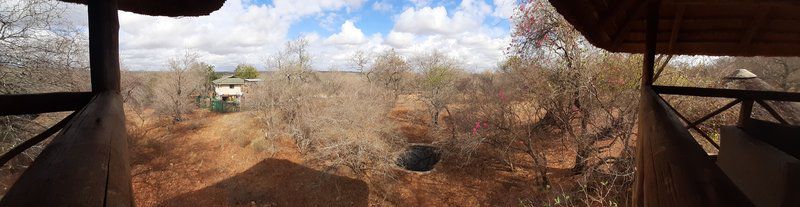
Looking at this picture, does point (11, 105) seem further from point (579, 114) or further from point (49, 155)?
point (579, 114)

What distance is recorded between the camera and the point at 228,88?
118 feet

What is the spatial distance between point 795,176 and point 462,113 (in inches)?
453

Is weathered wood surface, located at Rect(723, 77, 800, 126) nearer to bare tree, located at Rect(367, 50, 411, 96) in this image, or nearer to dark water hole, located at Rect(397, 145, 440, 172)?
dark water hole, located at Rect(397, 145, 440, 172)

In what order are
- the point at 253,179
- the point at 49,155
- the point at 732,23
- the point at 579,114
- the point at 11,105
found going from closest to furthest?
the point at 49,155
the point at 11,105
the point at 732,23
the point at 579,114
the point at 253,179

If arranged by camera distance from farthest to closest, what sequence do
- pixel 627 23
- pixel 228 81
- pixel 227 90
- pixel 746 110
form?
A: pixel 228 81 → pixel 227 90 → pixel 746 110 → pixel 627 23

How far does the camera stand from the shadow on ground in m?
11.1

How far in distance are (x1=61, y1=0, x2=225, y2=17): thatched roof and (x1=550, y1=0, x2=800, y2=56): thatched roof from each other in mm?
2564

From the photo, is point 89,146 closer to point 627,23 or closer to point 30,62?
point 627,23

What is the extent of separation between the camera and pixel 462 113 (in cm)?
1330

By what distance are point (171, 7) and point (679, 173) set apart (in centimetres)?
317

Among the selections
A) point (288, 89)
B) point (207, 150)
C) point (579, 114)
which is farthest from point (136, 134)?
point (579, 114)

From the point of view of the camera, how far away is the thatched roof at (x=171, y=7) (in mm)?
2568

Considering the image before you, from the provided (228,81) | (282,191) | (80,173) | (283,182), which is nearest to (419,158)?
(283,182)

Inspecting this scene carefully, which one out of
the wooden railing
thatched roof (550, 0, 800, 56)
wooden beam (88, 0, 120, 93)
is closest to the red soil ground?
thatched roof (550, 0, 800, 56)
